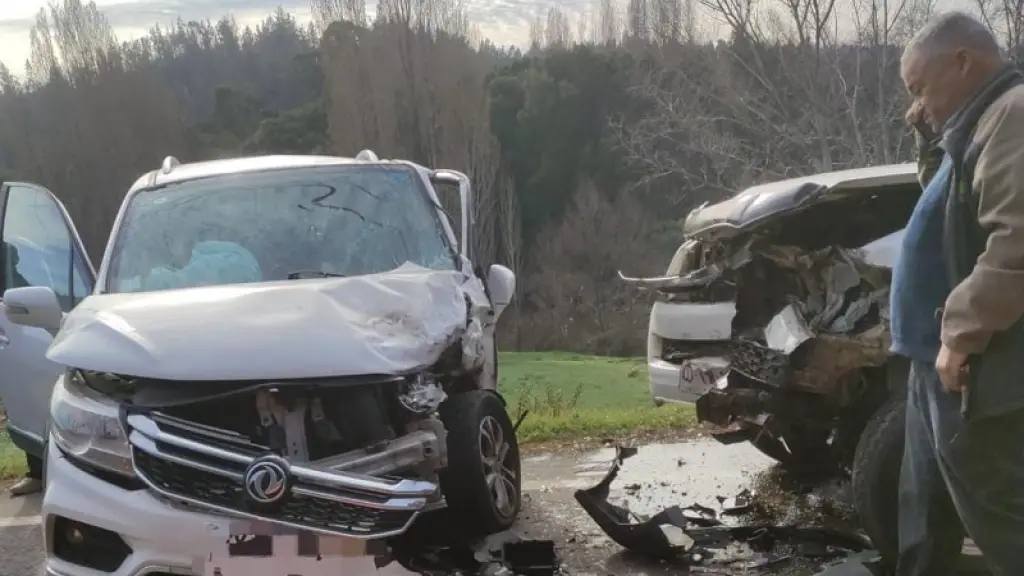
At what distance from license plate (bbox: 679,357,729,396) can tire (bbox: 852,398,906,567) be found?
2.70 feet

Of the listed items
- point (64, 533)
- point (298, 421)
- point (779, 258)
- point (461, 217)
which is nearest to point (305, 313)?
point (298, 421)

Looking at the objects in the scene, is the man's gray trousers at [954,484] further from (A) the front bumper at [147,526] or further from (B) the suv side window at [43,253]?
(B) the suv side window at [43,253]

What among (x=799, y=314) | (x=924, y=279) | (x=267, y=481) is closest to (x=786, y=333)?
(x=799, y=314)

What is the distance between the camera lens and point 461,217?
212 inches

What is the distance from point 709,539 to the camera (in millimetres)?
4531

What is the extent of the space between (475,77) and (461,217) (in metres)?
33.5

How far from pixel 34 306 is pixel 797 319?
3559 millimetres

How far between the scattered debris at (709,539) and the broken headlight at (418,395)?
1224 mm

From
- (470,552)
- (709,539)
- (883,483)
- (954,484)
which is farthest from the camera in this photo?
(709,539)

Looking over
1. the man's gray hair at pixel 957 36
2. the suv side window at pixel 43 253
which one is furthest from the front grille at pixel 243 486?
the suv side window at pixel 43 253

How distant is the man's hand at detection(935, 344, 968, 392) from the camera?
103 inches

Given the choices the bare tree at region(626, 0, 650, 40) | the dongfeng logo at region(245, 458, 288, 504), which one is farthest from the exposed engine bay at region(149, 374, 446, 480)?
the bare tree at region(626, 0, 650, 40)

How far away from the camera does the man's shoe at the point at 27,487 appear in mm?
6105

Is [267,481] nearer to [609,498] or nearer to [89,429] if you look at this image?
[89,429]
